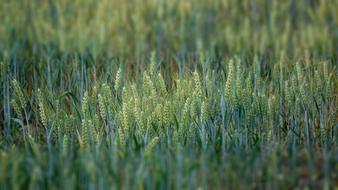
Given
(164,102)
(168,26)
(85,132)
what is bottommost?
(85,132)

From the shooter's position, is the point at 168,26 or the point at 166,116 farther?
the point at 168,26

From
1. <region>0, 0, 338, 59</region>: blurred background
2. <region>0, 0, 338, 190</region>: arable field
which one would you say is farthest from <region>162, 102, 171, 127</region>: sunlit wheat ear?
<region>0, 0, 338, 59</region>: blurred background

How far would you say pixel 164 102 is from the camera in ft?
9.69

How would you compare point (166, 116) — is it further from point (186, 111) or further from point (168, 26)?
point (168, 26)

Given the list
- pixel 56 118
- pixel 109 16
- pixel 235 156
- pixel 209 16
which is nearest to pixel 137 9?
pixel 109 16

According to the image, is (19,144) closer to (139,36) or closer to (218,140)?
(218,140)

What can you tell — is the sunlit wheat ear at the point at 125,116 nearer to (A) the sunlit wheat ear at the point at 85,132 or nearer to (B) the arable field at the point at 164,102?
(B) the arable field at the point at 164,102

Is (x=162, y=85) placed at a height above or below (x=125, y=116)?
above

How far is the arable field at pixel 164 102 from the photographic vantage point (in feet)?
7.62

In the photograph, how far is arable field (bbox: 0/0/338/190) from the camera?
232 centimetres

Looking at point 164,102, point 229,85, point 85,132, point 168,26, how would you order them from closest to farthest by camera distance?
point 85,132, point 229,85, point 164,102, point 168,26

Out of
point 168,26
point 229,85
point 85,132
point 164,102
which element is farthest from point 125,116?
point 168,26

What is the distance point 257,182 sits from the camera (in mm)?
2334

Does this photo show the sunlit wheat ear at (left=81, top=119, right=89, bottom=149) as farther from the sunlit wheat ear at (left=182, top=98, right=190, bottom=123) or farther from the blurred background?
the blurred background
